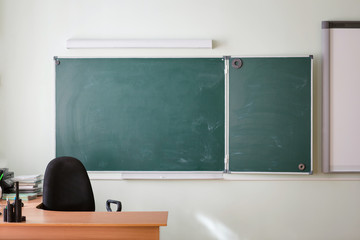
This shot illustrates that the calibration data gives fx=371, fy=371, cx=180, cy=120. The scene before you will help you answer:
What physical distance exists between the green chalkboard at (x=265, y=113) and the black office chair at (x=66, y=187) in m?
1.47

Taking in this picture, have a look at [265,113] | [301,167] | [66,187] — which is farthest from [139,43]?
[301,167]

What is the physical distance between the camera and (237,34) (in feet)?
12.8

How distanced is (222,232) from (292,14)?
2406mm

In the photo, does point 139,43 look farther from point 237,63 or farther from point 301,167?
point 301,167

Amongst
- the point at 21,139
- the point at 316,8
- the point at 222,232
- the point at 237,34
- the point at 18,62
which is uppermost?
the point at 316,8

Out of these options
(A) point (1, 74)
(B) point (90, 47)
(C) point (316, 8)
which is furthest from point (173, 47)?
(A) point (1, 74)

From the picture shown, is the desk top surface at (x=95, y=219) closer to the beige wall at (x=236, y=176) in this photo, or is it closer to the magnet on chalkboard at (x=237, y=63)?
the beige wall at (x=236, y=176)

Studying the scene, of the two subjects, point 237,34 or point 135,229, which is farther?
point 237,34

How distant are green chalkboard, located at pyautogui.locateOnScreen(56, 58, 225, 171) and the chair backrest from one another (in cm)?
59

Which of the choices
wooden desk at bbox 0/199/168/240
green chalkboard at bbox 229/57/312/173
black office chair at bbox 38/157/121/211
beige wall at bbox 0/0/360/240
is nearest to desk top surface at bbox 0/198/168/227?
wooden desk at bbox 0/199/168/240

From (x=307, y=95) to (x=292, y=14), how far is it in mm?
869

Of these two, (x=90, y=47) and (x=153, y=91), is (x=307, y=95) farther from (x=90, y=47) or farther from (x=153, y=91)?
(x=90, y=47)

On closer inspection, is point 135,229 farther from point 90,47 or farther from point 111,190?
point 90,47

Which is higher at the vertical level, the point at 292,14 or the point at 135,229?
the point at 292,14
